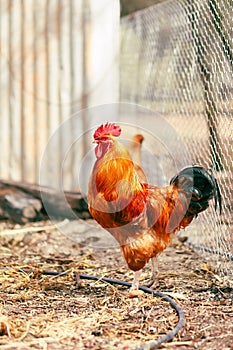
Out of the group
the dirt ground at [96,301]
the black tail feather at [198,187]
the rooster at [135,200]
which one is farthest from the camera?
the black tail feather at [198,187]

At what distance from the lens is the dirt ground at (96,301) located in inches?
138

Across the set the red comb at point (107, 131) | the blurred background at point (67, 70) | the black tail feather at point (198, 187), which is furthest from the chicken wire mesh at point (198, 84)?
the red comb at point (107, 131)

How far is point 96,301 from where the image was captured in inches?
168

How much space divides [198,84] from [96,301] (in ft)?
7.23

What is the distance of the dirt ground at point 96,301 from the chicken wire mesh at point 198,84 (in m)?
0.35

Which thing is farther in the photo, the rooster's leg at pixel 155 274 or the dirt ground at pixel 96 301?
the rooster's leg at pixel 155 274

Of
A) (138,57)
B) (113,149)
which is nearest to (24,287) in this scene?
(113,149)

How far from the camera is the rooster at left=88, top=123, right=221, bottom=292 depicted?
4273 mm

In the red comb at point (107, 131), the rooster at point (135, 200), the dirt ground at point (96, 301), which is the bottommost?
the dirt ground at point (96, 301)

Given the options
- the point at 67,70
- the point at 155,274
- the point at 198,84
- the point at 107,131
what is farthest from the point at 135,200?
the point at 67,70

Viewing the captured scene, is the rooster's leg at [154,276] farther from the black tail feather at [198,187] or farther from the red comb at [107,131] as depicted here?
the red comb at [107,131]

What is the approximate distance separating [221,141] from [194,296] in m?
1.30

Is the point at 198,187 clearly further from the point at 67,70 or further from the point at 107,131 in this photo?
the point at 67,70

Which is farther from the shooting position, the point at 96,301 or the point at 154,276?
the point at 154,276
